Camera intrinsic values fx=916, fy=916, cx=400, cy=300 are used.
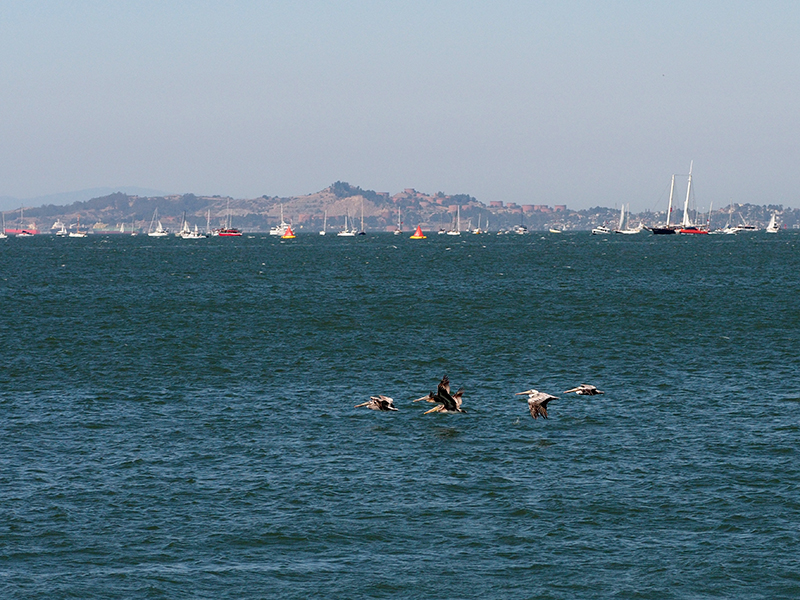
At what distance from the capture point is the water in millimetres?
27766

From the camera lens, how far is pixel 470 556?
28797mm

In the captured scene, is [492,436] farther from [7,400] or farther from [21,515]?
[7,400]

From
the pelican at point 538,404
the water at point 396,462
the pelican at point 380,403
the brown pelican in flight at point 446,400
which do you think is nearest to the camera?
the water at point 396,462

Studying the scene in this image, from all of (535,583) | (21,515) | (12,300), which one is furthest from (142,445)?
(12,300)

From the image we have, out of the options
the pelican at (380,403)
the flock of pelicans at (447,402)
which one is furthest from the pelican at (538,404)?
the pelican at (380,403)

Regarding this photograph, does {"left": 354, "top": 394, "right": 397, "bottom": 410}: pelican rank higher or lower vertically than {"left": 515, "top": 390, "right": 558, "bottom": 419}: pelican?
lower

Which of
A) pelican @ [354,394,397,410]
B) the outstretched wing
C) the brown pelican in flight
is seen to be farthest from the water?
pelican @ [354,394,397,410]

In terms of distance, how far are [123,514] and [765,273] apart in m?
137

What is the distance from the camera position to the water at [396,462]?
27766mm

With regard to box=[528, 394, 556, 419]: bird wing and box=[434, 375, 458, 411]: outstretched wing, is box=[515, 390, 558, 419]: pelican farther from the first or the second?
box=[434, 375, 458, 411]: outstretched wing

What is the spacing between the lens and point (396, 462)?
39094mm

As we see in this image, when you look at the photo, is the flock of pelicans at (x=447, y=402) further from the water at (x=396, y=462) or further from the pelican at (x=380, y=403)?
the water at (x=396, y=462)

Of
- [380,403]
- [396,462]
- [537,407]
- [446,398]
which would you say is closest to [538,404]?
[537,407]

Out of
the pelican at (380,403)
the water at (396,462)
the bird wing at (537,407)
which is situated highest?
the bird wing at (537,407)
